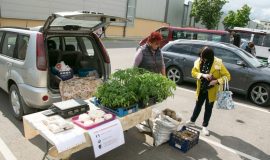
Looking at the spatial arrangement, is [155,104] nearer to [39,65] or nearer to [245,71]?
[39,65]

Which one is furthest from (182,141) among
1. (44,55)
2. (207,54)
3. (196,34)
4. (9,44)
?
(196,34)

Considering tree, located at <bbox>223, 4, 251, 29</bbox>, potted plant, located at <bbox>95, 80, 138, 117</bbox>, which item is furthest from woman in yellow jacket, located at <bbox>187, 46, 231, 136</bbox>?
tree, located at <bbox>223, 4, 251, 29</bbox>

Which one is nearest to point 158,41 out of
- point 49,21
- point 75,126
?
point 49,21

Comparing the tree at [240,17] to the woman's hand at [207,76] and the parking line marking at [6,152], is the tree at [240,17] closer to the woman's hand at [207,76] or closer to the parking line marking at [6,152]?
the woman's hand at [207,76]

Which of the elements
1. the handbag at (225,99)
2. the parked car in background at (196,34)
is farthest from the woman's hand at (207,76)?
the parked car in background at (196,34)

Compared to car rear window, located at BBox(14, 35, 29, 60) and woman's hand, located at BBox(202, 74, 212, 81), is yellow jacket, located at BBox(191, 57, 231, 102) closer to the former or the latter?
woman's hand, located at BBox(202, 74, 212, 81)

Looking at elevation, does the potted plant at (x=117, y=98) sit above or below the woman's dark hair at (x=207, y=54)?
below

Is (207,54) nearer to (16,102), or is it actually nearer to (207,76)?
(207,76)

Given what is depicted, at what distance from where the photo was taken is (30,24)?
19.7m

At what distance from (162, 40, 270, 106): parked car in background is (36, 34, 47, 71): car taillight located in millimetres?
5258

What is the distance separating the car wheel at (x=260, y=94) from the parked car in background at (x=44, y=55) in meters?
4.50

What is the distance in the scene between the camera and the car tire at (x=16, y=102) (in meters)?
4.52

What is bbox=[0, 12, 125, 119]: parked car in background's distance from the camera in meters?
4.02

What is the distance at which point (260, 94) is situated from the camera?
23.5ft
